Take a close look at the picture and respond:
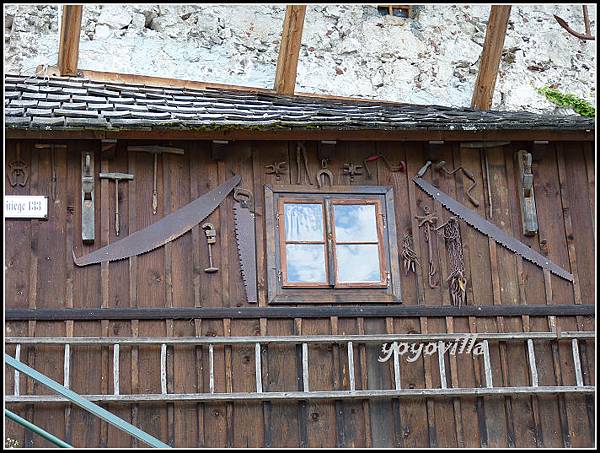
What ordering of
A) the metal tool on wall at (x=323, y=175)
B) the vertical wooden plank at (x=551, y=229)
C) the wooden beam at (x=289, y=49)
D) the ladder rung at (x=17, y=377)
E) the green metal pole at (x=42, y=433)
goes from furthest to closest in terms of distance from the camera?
the wooden beam at (x=289, y=49) → the metal tool on wall at (x=323, y=175) → the vertical wooden plank at (x=551, y=229) → the ladder rung at (x=17, y=377) → the green metal pole at (x=42, y=433)

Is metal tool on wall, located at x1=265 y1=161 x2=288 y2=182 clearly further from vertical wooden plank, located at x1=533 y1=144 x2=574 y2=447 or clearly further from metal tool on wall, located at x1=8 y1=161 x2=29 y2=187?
vertical wooden plank, located at x1=533 y1=144 x2=574 y2=447

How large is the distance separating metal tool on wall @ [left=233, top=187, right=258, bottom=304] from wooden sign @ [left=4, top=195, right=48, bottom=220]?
1.53 meters

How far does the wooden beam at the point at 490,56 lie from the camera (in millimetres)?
11180

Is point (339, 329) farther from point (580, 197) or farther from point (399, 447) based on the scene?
point (580, 197)

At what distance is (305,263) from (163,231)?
1166 mm

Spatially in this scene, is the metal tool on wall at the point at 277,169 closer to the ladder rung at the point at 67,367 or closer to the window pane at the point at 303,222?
the window pane at the point at 303,222

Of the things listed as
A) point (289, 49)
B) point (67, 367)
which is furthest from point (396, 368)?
point (289, 49)

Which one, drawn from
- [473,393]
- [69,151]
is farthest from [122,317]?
[473,393]

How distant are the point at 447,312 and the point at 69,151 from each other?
333cm

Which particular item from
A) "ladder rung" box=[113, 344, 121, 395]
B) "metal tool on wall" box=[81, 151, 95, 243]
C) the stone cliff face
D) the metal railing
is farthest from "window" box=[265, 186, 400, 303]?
the stone cliff face

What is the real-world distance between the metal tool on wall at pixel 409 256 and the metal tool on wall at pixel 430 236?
12 cm

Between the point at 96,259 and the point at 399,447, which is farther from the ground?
the point at 96,259

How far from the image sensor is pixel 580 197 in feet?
32.0

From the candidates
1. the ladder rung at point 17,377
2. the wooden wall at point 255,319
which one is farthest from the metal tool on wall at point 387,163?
the ladder rung at point 17,377
